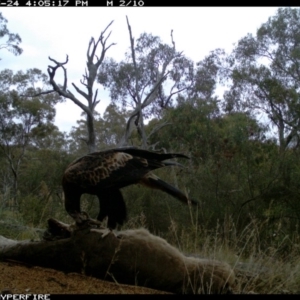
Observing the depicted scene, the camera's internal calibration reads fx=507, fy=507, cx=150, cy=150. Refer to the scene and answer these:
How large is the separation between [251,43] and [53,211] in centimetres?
1606

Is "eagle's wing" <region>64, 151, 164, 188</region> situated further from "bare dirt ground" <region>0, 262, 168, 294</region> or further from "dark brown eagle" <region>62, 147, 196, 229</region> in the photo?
"bare dirt ground" <region>0, 262, 168, 294</region>

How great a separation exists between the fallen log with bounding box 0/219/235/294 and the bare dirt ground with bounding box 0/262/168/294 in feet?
0.21

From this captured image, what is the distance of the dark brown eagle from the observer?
14.3 feet

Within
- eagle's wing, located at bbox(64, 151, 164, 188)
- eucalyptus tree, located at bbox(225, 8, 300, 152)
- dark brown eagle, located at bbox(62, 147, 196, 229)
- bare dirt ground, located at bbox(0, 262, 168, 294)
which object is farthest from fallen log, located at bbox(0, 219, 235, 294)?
eucalyptus tree, located at bbox(225, 8, 300, 152)

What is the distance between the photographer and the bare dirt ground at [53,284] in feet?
12.6

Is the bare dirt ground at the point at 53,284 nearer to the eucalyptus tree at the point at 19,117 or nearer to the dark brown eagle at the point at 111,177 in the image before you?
the dark brown eagle at the point at 111,177

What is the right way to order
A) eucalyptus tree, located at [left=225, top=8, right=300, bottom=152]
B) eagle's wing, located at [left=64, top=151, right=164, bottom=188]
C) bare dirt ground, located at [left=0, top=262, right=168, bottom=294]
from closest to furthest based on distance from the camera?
bare dirt ground, located at [left=0, top=262, right=168, bottom=294] → eagle's wing, located at [left=64, top=151, right=164, bottom=188] → eucalyptus tree, located at [left=225, top=8, right=300, bottom=152]

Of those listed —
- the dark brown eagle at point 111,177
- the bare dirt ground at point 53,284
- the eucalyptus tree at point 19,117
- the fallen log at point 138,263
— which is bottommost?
the bare dirt ground at point 53,284

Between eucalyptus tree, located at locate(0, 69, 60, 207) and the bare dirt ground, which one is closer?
the bare dirt ground

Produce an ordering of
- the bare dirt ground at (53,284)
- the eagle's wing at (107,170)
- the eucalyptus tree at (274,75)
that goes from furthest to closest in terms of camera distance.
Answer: the eucalyptus tree at (274,75) → the eagle's wing at (107,170) → the bare dirt ground at (53,284)

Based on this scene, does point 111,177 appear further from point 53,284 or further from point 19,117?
point 19,117

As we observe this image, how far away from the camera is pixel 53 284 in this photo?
399cm

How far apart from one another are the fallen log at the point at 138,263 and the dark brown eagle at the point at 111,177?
29 cm

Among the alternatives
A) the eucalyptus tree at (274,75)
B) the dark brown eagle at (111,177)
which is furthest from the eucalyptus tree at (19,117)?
the dark brown eagle at (111,177)
